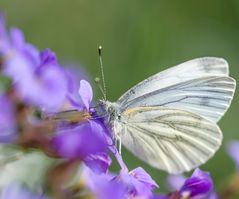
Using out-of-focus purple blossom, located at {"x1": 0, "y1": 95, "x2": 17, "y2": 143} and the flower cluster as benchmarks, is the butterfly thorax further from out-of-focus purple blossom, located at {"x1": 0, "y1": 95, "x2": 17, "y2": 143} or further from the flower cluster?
out-of-focus purple blossom, located at {"x1": 0, "y1": 95, "x2": 17, "y2": 143}

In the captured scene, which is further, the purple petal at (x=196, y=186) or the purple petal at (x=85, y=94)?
the purple petal at (x=85, y=94)

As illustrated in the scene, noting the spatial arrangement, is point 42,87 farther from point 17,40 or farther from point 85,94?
point 85,94

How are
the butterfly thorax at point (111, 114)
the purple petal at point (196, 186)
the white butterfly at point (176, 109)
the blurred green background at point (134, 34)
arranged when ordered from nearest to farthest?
the purple petal at point (196, 186)
the butterfly thorax at point (111, 114)
the white butterfly at point (176, 109)
the blurred green background at point (134, 34)

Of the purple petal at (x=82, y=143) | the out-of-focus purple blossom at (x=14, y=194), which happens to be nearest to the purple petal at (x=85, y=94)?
the out-of-focus purple blossom at (x=14, y=194)

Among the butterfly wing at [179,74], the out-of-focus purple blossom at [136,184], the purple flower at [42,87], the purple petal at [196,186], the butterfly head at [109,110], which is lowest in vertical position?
the purple petal at [196,186]

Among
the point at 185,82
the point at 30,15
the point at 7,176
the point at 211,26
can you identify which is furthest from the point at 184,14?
the point at 7,176

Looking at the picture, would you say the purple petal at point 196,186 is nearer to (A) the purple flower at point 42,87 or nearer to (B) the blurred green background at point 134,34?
(A) the purple flower at point 42,87

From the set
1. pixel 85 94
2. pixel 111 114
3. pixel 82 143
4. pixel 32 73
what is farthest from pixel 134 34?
pixel 82 143
